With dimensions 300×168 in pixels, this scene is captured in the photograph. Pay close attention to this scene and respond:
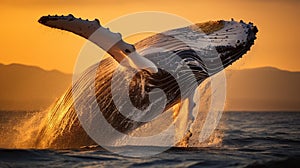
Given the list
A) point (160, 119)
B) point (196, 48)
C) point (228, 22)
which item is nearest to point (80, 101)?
point (160, 119)

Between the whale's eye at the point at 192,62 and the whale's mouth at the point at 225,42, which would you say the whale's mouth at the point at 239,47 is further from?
the whale's eye at the point at 192,62

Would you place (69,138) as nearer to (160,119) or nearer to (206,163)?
(160,119)

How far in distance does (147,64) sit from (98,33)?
3.11ft

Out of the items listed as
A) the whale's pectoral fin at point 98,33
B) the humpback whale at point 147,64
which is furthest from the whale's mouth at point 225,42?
the whale's pectoral fin at point 98,33

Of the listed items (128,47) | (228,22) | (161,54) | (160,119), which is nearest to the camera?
(128,47)

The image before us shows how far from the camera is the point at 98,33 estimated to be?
8242 mm

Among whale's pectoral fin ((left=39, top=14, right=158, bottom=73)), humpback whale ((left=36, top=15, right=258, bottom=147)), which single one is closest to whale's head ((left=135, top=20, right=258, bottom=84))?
humpback whale ((left=36, top=15, right=258, bottom=147))

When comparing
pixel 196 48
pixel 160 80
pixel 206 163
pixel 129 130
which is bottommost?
pixel 206 163

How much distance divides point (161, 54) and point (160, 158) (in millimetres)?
1800

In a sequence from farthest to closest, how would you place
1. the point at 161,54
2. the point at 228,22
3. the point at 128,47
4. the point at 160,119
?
the point at 160,119 → the point at 228,22 → the point at 161,54 → the point at 128,47

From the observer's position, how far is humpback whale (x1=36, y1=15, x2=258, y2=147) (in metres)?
8.29

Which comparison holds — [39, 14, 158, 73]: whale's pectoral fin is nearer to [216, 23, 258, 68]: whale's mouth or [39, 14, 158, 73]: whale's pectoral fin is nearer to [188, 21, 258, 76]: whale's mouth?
[188, 21, 258, 76]: whale's mouth

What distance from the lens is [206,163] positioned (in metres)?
8.27

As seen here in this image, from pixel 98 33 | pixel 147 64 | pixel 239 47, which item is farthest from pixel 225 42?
pixel 98 33
